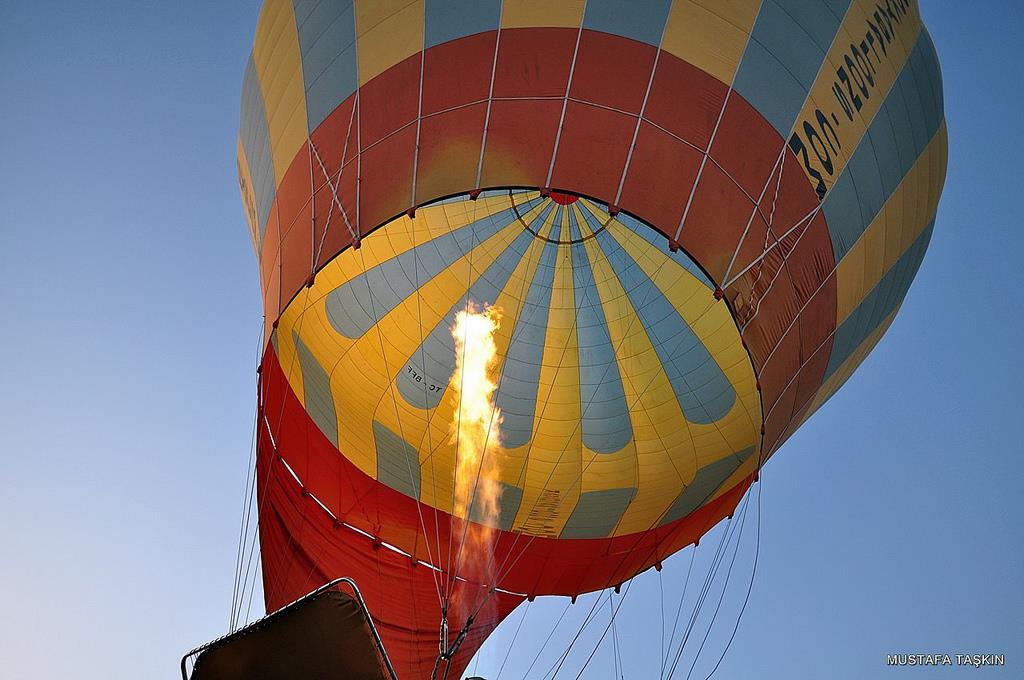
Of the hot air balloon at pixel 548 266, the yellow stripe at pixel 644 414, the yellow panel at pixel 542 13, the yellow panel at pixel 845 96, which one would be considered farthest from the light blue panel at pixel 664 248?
the yellow panel at pixel 542 13

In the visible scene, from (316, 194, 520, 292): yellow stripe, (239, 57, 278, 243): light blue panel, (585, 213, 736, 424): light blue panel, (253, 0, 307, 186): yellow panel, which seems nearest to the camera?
(253, 0, 307, 186): yellow panel

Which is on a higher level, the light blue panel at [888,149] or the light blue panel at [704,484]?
the light blue panel at [888,149]

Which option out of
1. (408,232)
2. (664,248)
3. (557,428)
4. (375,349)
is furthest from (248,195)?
(664,248)

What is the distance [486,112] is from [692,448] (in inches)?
158

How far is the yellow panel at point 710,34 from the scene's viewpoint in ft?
16.2

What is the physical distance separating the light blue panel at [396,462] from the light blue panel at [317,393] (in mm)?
419

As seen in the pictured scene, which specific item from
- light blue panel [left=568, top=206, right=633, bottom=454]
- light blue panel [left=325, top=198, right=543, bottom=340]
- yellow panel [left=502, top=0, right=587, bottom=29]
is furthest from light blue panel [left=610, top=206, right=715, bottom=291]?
yellow panel [left=502, top=0, right=587, bottom=29]

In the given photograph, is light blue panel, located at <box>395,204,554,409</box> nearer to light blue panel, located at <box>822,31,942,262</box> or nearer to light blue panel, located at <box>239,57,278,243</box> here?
light blue panel, located at <box>239,57,278,243</box>

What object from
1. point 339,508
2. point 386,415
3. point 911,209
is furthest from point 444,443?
point 911,209

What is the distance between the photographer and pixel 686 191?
4.84 m

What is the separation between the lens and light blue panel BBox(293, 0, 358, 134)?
17.2ft

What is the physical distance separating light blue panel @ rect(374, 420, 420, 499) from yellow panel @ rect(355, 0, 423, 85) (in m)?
3.65

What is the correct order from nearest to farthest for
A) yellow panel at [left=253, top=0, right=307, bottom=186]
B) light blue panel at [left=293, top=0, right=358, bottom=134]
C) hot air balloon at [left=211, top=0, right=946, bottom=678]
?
hot air balloon at [left=211, top=0, right=946, bottom=678]
light blue panel at [left=293, top=0, right=358, bottom=134]
yellow panel at [left=253, top=0, right=307, bottom=186]

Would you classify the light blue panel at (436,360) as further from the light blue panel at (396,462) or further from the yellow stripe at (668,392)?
the yellow stripe at (668,392)
